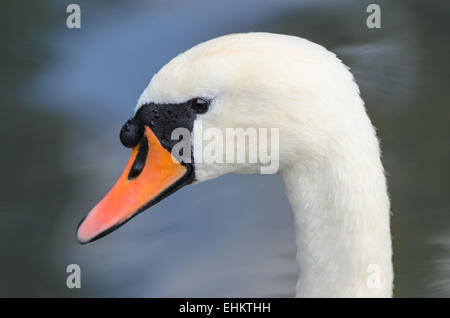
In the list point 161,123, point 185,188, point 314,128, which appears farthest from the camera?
point 185,188

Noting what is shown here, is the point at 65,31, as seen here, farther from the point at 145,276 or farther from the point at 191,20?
the point at 145,276

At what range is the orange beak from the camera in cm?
263

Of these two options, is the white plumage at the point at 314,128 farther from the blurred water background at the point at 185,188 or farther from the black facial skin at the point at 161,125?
the blurred water background at the point at 185,188

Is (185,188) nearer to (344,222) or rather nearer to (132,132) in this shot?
(132,132)

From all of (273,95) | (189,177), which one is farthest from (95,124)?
(273,95)

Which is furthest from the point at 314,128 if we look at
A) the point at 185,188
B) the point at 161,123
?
the point at 185,188

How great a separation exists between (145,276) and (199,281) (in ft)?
1.03

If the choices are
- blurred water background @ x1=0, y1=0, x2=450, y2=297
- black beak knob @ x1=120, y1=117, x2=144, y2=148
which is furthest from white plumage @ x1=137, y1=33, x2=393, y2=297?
blurred water background @ x1=0, y1=0, x2=450, y2=297

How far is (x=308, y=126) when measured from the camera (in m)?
2.33

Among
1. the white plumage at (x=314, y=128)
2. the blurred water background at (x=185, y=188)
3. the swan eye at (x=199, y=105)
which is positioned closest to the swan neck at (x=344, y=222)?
the white plumage at (x=314, y=128)

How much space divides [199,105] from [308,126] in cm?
36

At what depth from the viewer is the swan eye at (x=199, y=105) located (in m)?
2.45

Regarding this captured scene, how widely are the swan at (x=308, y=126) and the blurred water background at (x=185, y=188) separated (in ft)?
5.69

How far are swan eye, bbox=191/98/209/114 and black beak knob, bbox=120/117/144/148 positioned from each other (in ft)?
0.75
